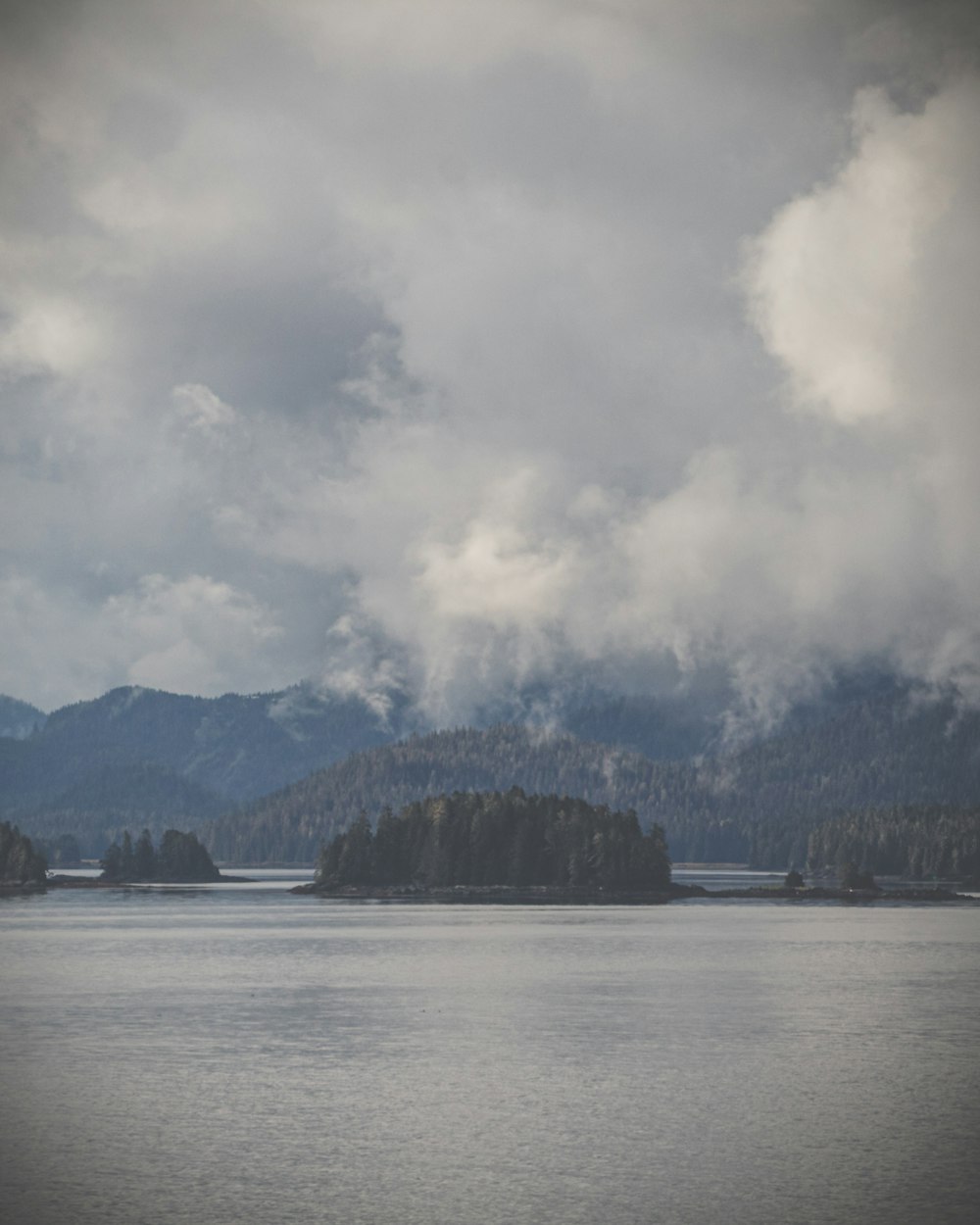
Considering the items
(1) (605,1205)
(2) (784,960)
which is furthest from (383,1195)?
(2) (784,960)

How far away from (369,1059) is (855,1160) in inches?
1175

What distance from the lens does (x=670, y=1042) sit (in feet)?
270

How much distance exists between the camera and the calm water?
5022 cm

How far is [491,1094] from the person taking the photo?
68188mm

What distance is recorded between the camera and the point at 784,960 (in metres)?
134

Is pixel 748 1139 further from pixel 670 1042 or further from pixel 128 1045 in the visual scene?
pixel 128 1045

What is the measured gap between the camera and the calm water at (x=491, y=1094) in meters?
50.2

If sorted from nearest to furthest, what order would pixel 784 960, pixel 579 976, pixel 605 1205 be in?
pixel 605 1205 < pixel 579 976 < pixel 784 960

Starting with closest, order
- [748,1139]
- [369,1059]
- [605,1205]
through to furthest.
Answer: [605,1205] → [748,1139] → [369,1059]

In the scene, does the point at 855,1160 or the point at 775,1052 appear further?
the point at 775,1052

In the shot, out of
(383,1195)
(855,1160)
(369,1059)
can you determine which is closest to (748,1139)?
(855,1160)

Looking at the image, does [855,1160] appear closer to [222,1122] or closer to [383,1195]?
[383,1195]

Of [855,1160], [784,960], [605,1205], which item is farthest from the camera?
[784,960]

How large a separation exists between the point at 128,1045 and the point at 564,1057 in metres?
23.6
